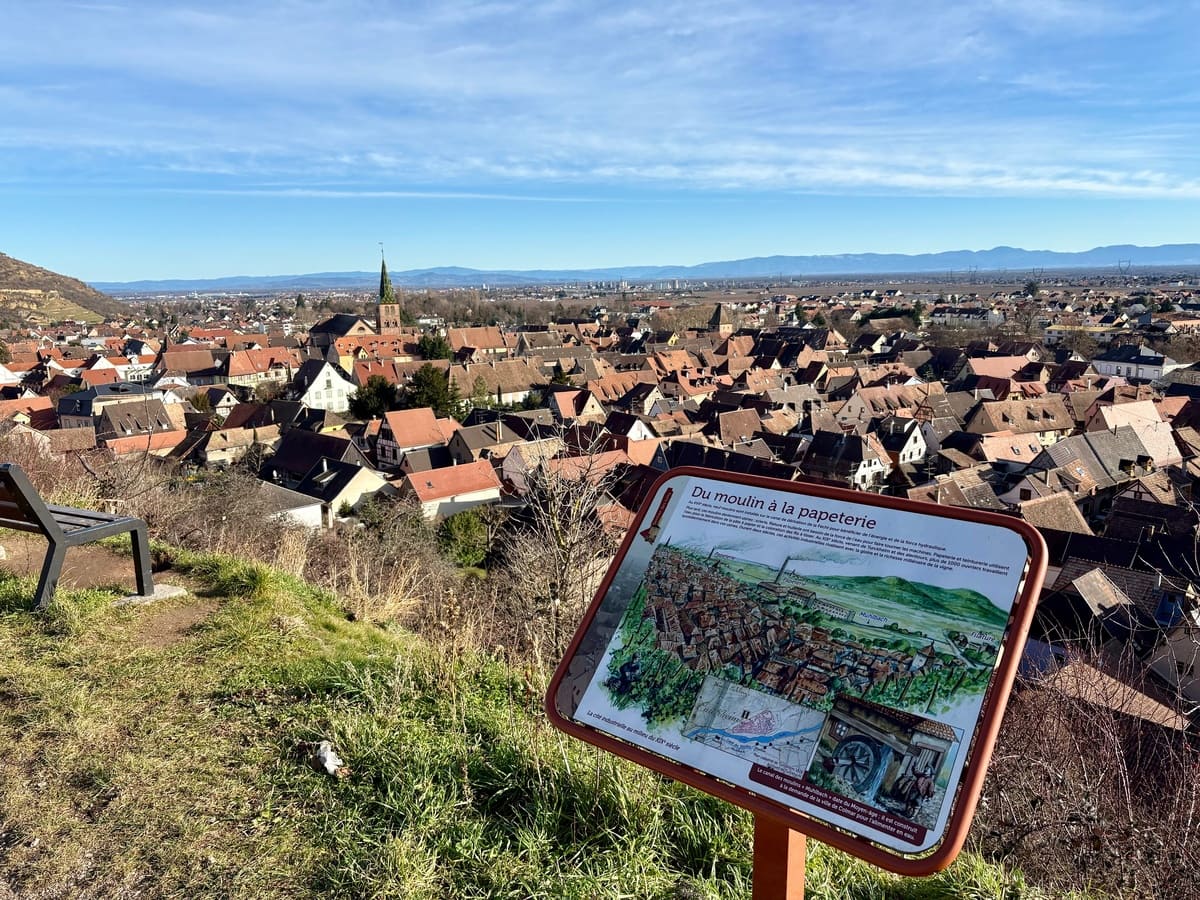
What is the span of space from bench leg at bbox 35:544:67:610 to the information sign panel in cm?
471

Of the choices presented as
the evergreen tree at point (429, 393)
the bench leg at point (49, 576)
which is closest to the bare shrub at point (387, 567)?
the bench leg at point (49, 576)

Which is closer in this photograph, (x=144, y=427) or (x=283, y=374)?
(x=144, y=427)

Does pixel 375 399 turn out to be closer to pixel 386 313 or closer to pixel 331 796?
pixel 331 796

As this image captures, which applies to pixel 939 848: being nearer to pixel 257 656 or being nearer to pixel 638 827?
pixel 638 827

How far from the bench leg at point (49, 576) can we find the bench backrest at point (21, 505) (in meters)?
0.18

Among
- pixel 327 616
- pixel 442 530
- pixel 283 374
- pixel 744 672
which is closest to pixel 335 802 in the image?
pixel 744 672

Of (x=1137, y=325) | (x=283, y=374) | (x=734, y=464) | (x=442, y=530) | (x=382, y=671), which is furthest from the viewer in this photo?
(x=1137, y=325)

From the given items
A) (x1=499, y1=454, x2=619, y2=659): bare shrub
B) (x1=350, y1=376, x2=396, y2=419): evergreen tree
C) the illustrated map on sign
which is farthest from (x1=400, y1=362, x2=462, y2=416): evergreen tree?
the illustrated map on sign

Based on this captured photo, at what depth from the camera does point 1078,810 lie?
12.7ft

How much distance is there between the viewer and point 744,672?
2.33m

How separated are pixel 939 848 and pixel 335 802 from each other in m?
2.78

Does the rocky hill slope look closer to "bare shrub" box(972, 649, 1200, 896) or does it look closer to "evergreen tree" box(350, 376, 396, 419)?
"evergreen tree" box(350, 376, 396, 419)

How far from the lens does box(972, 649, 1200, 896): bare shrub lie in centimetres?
379

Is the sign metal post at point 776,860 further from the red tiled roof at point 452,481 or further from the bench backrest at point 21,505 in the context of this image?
the red tiled roof at point 452,481
